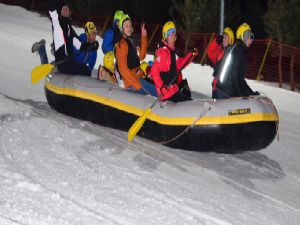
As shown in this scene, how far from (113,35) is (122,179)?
125 inches

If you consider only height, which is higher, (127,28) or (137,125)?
(127,28)

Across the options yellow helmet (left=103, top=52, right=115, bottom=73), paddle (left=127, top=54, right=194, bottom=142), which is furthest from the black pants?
paddle (left=127, top=54, right=194, bottom=142)

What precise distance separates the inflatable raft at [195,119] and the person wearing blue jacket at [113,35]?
2.34 ft

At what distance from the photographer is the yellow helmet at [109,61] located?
8195mm

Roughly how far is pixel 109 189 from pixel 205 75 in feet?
35.2

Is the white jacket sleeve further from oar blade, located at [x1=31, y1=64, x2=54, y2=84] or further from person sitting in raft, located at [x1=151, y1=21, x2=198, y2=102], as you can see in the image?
person sitting in raft, located at [x1=151, y1=21, x2=198, y2=102]

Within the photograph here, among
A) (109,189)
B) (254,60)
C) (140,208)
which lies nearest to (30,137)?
(109,189)

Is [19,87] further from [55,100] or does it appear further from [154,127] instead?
[154,127]

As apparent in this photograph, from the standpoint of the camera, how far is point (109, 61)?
26.9ft

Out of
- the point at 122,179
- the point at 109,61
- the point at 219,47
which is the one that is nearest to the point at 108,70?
the point at 109,61

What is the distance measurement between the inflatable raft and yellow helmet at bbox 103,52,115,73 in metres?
0.94

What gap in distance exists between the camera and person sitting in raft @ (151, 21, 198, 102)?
22.5ft

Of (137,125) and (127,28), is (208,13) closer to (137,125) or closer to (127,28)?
(127,28)

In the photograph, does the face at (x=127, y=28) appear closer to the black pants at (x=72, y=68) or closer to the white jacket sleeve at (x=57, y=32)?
the white jacket sleeve at (x=57, y=32)
